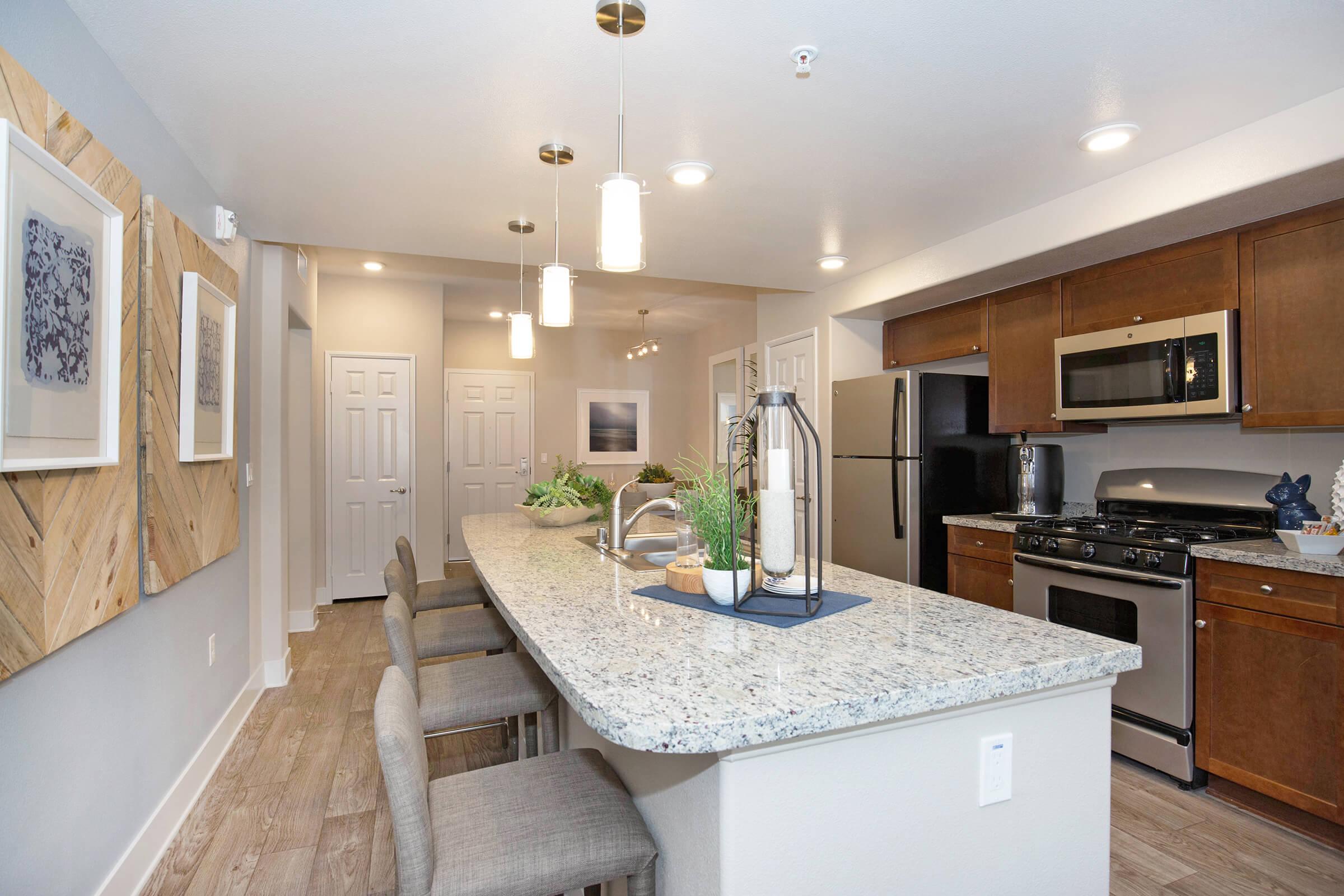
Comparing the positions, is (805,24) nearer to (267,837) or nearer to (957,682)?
(957,682)

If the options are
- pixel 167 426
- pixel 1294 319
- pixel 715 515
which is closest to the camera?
pixel 715 515

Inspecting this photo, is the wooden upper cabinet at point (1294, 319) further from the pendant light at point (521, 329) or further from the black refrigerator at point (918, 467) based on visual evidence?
the pendant light at point (521, 329)

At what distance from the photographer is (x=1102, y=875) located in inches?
52.1

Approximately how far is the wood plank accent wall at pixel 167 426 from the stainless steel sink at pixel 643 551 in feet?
4.37

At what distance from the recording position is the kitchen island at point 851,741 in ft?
3.27

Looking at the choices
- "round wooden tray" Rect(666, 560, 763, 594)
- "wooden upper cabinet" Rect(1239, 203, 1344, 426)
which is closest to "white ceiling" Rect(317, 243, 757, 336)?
"wooden upper cabinet" Rect(1239, 203, 1344, 426)

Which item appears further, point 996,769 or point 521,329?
point 521,329

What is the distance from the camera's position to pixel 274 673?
11.9 ft

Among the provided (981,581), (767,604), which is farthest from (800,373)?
(767,604)

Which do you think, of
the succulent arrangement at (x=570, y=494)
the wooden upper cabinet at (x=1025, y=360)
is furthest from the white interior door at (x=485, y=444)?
the wooden upper cabinet at (x=1025, y=360)

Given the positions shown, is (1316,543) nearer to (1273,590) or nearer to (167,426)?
(1273,590)

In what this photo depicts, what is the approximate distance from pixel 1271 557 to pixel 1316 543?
16cm

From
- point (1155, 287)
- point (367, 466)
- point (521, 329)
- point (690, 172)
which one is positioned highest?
point (690, 172)

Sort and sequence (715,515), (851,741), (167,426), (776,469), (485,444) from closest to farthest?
1. (851,741)
2. (776,469)
3. (715,515)
4. (167,426)
5. (485,444)
